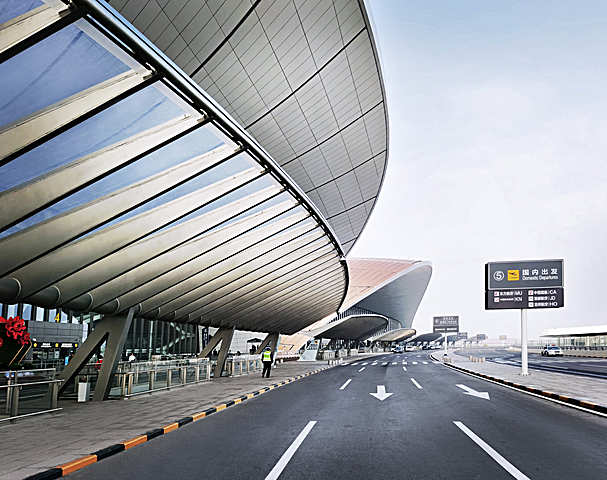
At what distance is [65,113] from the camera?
7.98 metres

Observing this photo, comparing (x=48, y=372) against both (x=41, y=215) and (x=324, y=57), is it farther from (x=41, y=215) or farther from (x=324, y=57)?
(x=324, y=57)

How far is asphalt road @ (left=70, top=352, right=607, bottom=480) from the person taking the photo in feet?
22.8

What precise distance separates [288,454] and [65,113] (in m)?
6.11

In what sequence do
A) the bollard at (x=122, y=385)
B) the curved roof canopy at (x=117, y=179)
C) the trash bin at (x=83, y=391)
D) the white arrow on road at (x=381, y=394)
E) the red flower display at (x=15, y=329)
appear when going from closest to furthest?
the curved roof canopy at (x=117, y=179)
the red flower display at (x=15, y=329)
the trash bin at (x=83, y=391)
the bollard at (x=122, y=385)
the white arrow on road at (x=381, y=394)

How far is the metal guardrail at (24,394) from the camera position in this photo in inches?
424

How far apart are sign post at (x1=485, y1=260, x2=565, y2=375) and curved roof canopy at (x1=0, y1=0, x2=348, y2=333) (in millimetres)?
12942

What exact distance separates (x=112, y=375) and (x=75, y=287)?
4.07m

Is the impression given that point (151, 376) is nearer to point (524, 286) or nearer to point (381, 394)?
point (381, 394)

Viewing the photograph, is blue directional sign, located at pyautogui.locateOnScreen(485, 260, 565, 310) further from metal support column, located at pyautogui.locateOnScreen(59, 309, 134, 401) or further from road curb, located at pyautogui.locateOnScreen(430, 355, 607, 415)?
metal support column, located at pyautogui.locateOnScreen(59, 309, 134, 401)

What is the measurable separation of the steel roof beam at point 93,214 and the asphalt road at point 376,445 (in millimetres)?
4352

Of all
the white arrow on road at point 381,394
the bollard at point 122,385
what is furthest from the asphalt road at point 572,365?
the bollard at point 122,385

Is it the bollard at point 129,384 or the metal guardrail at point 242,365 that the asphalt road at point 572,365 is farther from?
the bollard at point 129,384

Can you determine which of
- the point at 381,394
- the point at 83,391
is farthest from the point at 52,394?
the point at 381,394

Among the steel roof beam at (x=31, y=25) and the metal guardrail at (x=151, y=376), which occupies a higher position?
the steel roof beam at (x=31, y=25)
